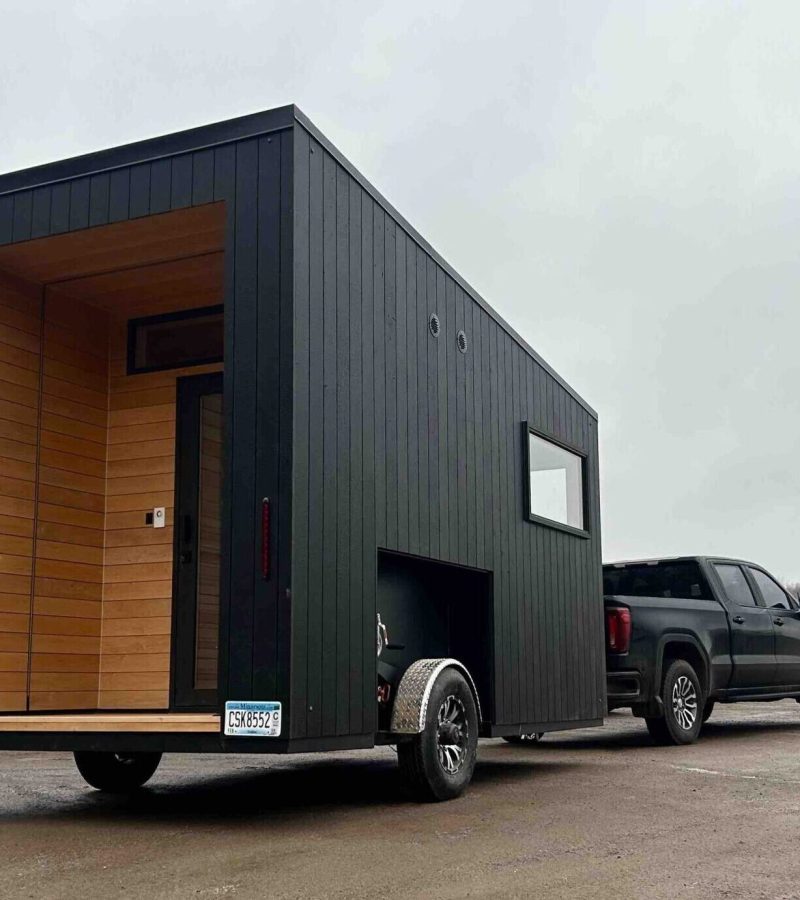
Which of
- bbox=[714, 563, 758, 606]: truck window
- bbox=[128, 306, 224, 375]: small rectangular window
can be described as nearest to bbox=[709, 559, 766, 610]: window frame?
bbox=[714, 563, 758, 606]: truck window

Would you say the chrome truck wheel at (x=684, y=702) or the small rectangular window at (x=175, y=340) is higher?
the small rectangular window at (x=175, y=340)

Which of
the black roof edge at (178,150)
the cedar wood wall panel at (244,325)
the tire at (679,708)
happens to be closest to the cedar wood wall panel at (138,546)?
the cedar wood wall panel at (244,325)

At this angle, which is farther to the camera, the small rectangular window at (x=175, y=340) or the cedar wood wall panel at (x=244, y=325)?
the small rectangular window at (x=175, y=340)

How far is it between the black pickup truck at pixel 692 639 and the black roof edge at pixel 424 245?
84.6 inches

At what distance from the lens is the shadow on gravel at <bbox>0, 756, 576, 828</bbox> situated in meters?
6.84

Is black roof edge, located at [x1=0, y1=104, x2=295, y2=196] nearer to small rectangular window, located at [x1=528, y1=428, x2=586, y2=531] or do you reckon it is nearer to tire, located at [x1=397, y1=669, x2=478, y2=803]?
tire, located at [x1=397, y1=669, x2=478, y2=803]

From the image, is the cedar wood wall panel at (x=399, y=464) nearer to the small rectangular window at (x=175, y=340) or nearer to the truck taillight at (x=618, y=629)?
the truck taillight at (x=618, y=629)

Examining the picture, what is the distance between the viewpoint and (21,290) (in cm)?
789

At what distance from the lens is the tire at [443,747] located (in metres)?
7.00

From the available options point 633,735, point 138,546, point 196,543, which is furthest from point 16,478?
point 633,735

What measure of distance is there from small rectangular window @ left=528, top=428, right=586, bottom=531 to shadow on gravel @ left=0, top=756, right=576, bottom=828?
6.80ft

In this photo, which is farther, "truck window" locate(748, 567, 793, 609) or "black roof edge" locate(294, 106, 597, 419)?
"truck window" locate(748, 567, 793, 609)

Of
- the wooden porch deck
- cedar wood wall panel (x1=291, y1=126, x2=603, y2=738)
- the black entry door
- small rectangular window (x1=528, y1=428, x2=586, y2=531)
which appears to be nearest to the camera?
the wooden porch deck

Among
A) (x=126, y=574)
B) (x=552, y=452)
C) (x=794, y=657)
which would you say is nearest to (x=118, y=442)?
(x=126, y=574)
